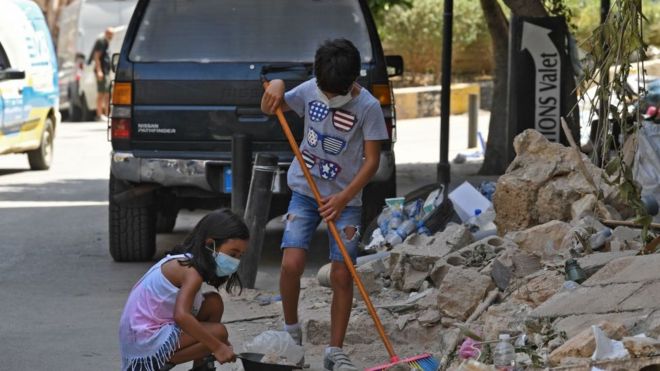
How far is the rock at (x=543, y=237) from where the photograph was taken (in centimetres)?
817

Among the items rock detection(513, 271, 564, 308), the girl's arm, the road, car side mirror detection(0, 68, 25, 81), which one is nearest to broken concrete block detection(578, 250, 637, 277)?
rock detection(513, 271, 564, 308)

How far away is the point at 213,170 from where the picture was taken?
1001cm

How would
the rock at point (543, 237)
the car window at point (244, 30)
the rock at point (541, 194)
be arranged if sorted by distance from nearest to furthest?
the rock at point (543, 237) → the rock at point (541, 194) → the car window at point (244, 30)

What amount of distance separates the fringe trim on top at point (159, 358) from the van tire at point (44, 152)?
1321cm

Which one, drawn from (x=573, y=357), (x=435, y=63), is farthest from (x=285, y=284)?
(x=435, y=63)

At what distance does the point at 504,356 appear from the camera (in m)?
6.01

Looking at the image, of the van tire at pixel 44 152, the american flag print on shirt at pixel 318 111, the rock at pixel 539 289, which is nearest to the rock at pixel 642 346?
the rock at pixel 539 289

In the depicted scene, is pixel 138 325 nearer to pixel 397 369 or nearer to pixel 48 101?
pixel 397 369

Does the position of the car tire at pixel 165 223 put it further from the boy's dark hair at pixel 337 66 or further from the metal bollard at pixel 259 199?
the boy's dark hair at pixel 337 66

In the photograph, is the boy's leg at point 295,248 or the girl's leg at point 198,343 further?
the boy's leg at point 295,248

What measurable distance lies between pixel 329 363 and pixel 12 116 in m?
11.2

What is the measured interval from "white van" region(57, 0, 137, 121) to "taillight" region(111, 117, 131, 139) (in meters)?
21.3

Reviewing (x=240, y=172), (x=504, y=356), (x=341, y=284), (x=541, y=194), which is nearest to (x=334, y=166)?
(x=341, y=284)

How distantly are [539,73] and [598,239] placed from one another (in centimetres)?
476
